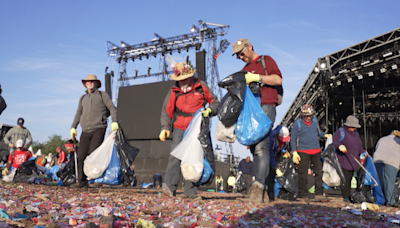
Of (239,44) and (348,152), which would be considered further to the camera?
(348,152)

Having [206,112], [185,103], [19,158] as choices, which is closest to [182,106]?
[185,103]

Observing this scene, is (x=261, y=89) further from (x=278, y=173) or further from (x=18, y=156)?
(x=18, y=156)

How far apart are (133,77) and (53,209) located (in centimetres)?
2666

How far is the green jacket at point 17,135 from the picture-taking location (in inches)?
310

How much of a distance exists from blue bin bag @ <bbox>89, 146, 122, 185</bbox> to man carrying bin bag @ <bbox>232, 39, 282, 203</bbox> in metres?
2.06

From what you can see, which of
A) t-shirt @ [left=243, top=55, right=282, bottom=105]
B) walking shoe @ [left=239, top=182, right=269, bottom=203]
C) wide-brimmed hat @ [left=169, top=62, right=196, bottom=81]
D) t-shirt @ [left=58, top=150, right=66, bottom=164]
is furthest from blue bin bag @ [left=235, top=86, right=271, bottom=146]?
t-shirt @ [left=58, top=150, right=66, bottom=164]

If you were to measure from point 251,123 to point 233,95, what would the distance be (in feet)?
1.14

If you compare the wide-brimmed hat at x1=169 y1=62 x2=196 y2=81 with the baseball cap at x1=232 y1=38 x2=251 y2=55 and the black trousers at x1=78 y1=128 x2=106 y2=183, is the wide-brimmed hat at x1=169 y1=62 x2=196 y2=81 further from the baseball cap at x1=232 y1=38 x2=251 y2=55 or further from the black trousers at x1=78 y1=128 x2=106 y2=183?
the black trousers at x1=78 y1=128 x2=106 y2=183

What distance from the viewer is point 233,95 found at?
3.56 meters

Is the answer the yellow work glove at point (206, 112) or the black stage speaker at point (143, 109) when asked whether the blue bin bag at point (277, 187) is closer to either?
the yellow work glove at point (206, 112)

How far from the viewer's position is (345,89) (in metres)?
20.4

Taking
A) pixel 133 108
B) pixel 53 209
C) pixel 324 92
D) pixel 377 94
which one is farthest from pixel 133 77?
pixel 53 209

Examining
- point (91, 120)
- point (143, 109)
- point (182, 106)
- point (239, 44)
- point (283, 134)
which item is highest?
point (143, 109)

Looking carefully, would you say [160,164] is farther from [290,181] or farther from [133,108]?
[290,181]
